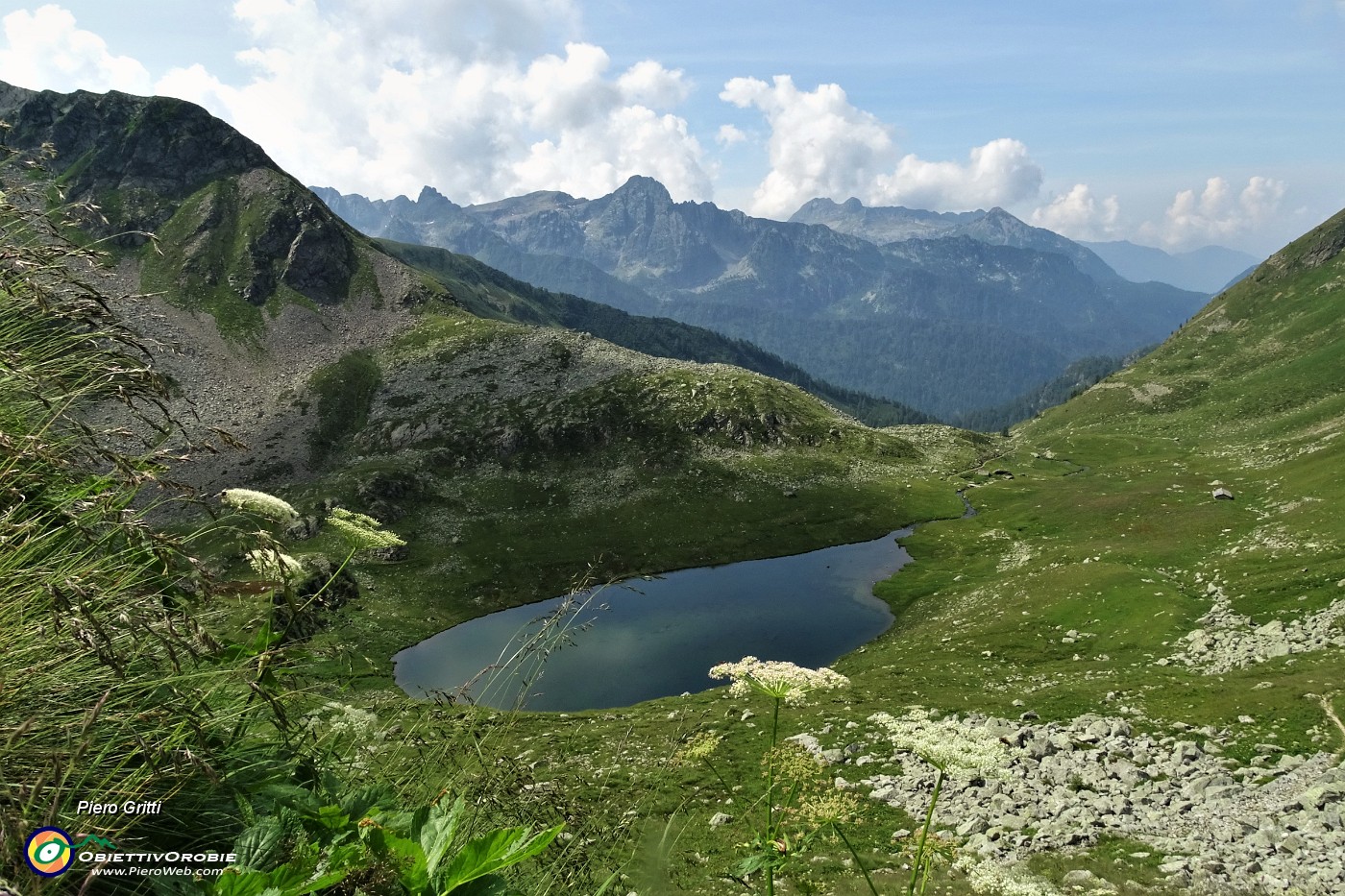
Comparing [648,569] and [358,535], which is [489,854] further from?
[648,569]

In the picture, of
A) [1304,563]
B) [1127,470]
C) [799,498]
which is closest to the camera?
[1304,563]

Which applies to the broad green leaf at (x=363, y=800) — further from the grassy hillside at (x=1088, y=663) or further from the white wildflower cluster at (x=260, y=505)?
the white wildflower cluster at (x=260, y=505)

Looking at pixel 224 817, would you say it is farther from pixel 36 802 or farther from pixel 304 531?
pixel 304 531

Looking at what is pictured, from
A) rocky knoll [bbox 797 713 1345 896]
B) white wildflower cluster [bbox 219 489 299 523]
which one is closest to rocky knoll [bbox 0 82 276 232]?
white wildflower cluster [bbox 219 489 299 523]

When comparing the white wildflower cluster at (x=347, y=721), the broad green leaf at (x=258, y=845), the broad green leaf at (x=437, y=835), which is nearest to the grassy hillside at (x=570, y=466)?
the white wildflower cluster at (x=347, y=721)

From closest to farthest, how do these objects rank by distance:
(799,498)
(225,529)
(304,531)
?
(225,529), (304,531), (799,498)

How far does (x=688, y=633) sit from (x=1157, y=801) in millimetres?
52728

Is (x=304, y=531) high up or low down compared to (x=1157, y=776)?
down

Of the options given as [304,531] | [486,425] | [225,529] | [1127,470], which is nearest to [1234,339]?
[1127,470]

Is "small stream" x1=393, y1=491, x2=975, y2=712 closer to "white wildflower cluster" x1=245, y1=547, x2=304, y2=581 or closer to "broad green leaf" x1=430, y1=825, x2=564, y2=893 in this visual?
"white wildflower cluster" x1=245, y1=547, x2=304, y2=581

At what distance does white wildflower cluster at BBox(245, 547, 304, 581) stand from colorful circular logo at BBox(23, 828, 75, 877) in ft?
7.51

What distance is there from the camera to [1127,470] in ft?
328

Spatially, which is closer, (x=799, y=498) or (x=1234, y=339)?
(x=799, y=498)

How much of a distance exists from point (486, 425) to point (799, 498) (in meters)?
57.5
